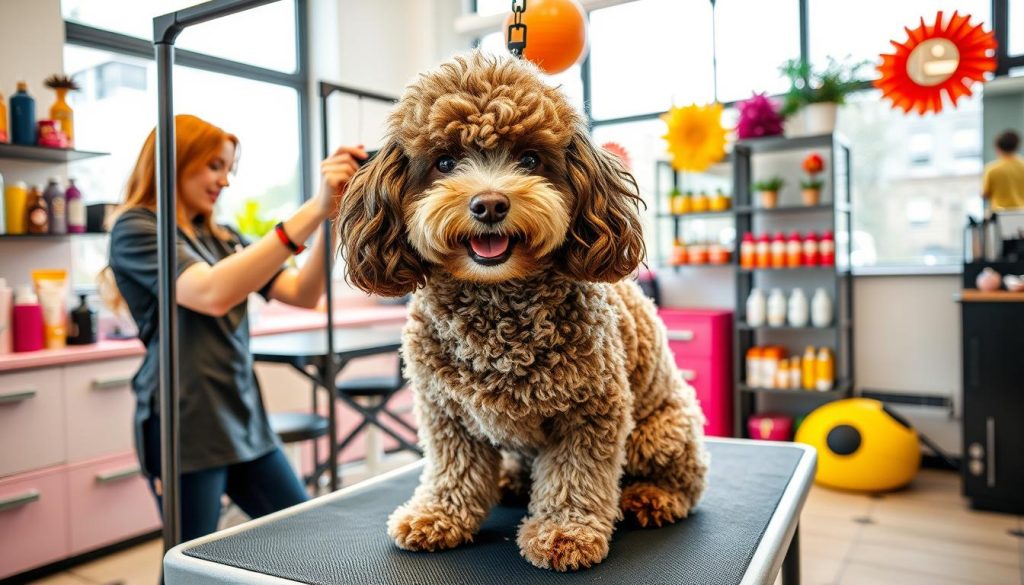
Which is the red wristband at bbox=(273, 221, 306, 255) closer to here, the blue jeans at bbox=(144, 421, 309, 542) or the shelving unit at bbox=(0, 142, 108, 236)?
the blue jeans at bbox=(144, 421, 309, 542)

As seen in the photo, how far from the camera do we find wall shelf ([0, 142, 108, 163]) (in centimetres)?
293

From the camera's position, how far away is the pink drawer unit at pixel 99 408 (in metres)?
2.81

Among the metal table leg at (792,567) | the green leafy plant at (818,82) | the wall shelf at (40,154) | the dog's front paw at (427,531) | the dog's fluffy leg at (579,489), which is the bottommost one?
the metal table leg at (792,567)

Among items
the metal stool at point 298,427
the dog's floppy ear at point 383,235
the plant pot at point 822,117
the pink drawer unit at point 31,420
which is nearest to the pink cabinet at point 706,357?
the plant pot at point 822,117

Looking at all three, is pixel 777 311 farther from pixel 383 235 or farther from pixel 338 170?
pixel 383 235

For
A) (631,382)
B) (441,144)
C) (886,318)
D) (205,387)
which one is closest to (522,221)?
(441,144)

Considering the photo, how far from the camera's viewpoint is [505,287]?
100 centimetres

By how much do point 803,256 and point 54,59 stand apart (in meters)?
3.88

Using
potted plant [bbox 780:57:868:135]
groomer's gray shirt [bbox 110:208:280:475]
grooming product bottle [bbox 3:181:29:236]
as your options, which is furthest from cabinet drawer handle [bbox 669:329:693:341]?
grooming product bottle [bbox 3:181:29:236]

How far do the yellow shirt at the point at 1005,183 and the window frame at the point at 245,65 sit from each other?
409 centimetres

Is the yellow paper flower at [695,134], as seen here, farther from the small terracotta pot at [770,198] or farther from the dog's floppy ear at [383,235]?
the dog's floppy ear at [383,235]

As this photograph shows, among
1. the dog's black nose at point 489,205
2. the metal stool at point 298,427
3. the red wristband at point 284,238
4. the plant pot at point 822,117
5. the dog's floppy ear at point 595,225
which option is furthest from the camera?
the plant pot at point 822,117

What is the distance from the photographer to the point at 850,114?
4.43 metres

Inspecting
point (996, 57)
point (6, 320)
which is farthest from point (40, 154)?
point (996, 57)
